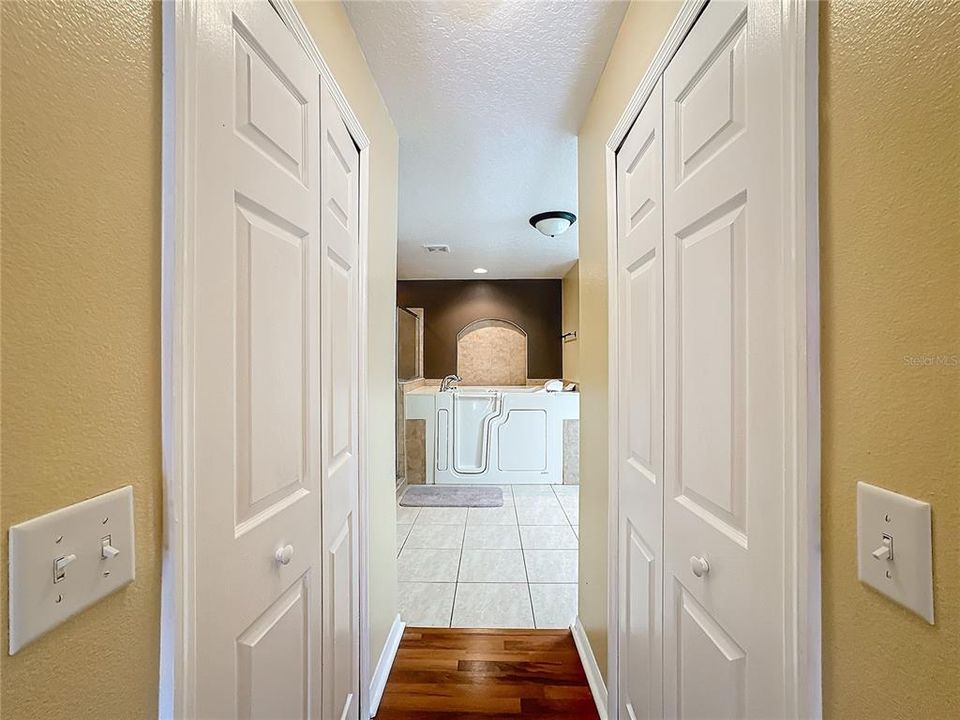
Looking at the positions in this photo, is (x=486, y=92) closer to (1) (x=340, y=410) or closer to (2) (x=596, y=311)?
(2) (x=596, y=311)

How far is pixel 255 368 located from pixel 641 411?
3.21 ft

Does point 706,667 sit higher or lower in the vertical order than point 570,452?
higher

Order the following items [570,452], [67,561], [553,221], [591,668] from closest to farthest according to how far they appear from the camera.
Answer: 1. [67,561]
2. [591,668]
3. [553,221]
4. [570,452]

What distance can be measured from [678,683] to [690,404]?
63cm

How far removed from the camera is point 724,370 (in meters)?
0.86

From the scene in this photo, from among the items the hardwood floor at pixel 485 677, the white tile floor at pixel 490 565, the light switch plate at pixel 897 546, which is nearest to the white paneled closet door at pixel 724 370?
the light switch plate at pixel 897 546

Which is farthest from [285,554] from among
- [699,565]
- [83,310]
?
[699,565]

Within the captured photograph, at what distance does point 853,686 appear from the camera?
59 centimetres

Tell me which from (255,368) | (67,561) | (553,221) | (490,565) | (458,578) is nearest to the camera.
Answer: (67,561)

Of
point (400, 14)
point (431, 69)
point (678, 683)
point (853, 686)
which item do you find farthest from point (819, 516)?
point (431, 69)

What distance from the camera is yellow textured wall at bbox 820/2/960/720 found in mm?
456

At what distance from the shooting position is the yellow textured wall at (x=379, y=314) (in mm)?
1601

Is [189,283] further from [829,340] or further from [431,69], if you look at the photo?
[431,69]

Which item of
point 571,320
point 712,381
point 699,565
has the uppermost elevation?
point 571,320
